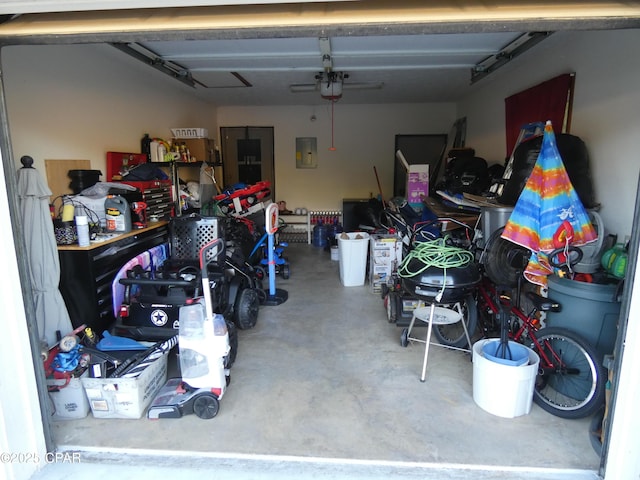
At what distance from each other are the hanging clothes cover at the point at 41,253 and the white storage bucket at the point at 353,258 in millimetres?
2758

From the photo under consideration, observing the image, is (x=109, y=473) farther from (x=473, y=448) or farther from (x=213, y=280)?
(x=473, y=448)

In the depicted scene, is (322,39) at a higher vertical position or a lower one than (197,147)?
higher

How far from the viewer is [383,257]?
13.5ft

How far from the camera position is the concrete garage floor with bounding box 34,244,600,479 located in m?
1.72

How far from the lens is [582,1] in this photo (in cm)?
139

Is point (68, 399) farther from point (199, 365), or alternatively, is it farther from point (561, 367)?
point (561, 367)

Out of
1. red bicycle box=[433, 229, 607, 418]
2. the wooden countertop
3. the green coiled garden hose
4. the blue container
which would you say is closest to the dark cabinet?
the wooden countertop

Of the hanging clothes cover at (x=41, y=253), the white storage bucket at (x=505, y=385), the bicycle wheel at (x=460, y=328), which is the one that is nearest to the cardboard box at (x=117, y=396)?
the hanging clothes cover at (x=41, y=253)

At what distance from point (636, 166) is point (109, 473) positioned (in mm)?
3432

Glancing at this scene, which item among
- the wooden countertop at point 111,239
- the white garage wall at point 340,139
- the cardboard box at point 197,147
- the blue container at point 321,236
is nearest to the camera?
the wooden countertop at point 111,239

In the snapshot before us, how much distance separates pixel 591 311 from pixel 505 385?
2.19 feet

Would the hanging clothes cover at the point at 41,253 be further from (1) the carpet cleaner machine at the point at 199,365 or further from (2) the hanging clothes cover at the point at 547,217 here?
(2) the hanging clothes cover at the point at 547,217

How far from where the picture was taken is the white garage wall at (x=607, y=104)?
2346 mm

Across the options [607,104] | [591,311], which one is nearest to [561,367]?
[591,311]
